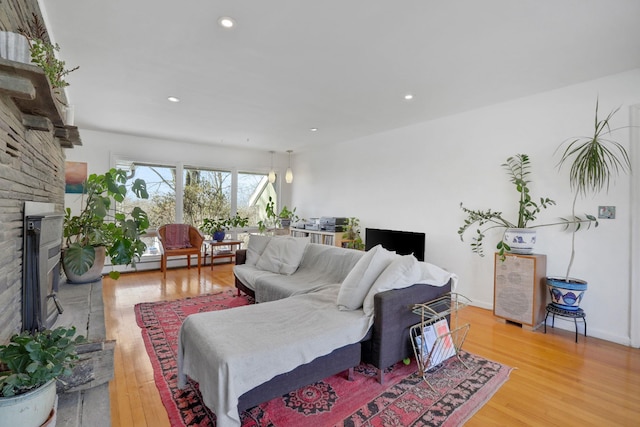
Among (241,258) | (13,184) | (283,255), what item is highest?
(13,184)

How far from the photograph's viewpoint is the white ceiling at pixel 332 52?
184 cm

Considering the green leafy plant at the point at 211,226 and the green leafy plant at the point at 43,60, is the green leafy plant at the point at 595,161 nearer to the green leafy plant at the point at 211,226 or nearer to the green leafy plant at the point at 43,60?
the green leafy plant at the point at 43,60

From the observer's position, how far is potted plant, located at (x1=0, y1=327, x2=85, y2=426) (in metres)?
1.02

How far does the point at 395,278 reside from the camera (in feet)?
6.98

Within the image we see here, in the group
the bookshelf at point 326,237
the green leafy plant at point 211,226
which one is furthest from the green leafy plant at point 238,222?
the bookshelf at point 326,237

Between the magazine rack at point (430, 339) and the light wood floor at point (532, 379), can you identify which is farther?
the magazine rack at point (430, 339)

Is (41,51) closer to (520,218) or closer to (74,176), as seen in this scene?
(520,218)

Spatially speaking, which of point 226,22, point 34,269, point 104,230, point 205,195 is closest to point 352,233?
point 205,195

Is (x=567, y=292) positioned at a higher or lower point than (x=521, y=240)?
lower

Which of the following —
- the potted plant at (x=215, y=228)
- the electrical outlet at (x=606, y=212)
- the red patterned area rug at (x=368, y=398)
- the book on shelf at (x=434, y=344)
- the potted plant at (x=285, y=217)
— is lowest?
the red patterned area rug at (x=368, y=398)

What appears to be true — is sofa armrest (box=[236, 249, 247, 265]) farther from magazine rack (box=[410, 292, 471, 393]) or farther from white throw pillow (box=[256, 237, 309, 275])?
magazine rack (box=[410, 292, 471, 393])

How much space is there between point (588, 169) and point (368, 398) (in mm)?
2857

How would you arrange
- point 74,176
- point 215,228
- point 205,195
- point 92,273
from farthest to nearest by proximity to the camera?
point 205,195
point 215,228
point 74,176
point 92,273

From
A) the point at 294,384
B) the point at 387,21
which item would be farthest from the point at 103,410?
the point at 387,21
